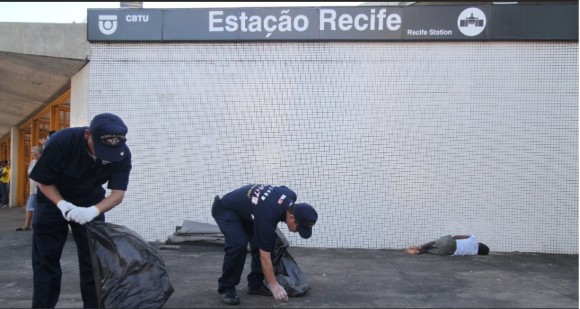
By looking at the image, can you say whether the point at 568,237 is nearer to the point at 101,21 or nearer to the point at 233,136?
the point at 233,136

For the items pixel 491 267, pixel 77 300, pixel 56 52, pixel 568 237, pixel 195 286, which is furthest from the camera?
pixel 56 52

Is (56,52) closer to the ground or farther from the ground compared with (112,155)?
farther from the ground

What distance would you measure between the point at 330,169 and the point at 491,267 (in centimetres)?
262

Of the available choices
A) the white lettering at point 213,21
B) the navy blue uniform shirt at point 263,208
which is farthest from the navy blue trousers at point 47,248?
the white lettering at point 213,21

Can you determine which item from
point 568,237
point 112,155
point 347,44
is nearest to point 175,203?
point 347,44

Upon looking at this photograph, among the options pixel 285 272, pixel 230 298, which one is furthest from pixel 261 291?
pixel 230 298

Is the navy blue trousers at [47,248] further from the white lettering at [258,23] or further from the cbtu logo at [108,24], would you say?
the cbtu logo at [108,24]

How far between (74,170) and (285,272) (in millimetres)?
2110

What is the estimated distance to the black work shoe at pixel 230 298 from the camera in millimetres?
4548

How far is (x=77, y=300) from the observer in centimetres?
473

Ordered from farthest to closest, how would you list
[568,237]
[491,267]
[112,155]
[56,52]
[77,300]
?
[56,52]
[568,237]
[491,267]
[77,300]
[112,155]

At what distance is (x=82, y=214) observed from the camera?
3.72 metres

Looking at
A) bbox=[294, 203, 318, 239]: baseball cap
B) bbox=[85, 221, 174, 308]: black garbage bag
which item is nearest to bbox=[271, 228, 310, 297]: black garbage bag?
bbox=[294, 203, 318, 239]: baseball cap

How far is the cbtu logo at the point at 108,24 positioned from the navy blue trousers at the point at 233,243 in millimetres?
4487
